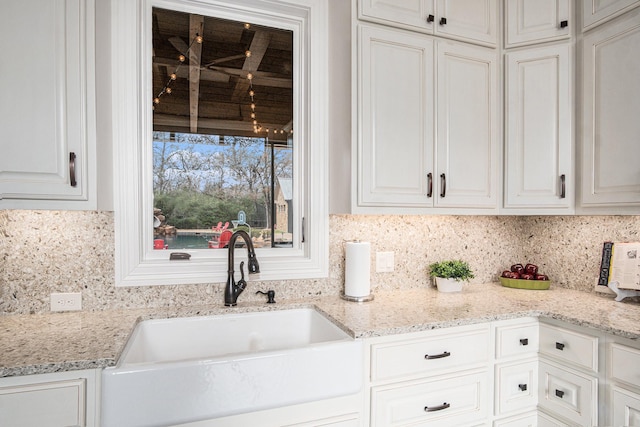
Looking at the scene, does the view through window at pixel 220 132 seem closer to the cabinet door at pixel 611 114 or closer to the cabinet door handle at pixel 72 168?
the cabinet door handle at pixel 72 168

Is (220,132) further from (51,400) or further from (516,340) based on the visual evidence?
(516,340)

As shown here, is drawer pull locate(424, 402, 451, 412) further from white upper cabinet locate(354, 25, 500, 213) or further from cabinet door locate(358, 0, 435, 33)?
cabinet door locate(358, 0, 435, 33)

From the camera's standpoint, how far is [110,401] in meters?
1.05

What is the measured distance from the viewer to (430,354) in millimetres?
1464

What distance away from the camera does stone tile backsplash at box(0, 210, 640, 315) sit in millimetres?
1521

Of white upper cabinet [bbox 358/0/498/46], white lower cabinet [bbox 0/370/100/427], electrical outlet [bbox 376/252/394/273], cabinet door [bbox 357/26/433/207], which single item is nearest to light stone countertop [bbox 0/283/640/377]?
white lower cabinet [bbox 0/370/100/427]

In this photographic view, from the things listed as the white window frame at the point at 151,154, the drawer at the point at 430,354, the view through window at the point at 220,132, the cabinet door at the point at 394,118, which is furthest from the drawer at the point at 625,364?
the view through window at the point at 220,132

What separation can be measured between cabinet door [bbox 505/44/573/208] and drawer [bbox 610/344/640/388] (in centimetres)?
78

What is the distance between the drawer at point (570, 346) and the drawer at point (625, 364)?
6 centimetres

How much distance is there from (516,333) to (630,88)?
1249 mm

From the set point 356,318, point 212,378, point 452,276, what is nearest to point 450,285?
point 452,276

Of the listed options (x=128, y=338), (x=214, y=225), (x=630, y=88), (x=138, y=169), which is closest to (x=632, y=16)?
(x=630, y=88)

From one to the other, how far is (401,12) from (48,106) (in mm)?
1594

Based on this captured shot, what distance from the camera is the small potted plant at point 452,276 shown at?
2020 millimetres
